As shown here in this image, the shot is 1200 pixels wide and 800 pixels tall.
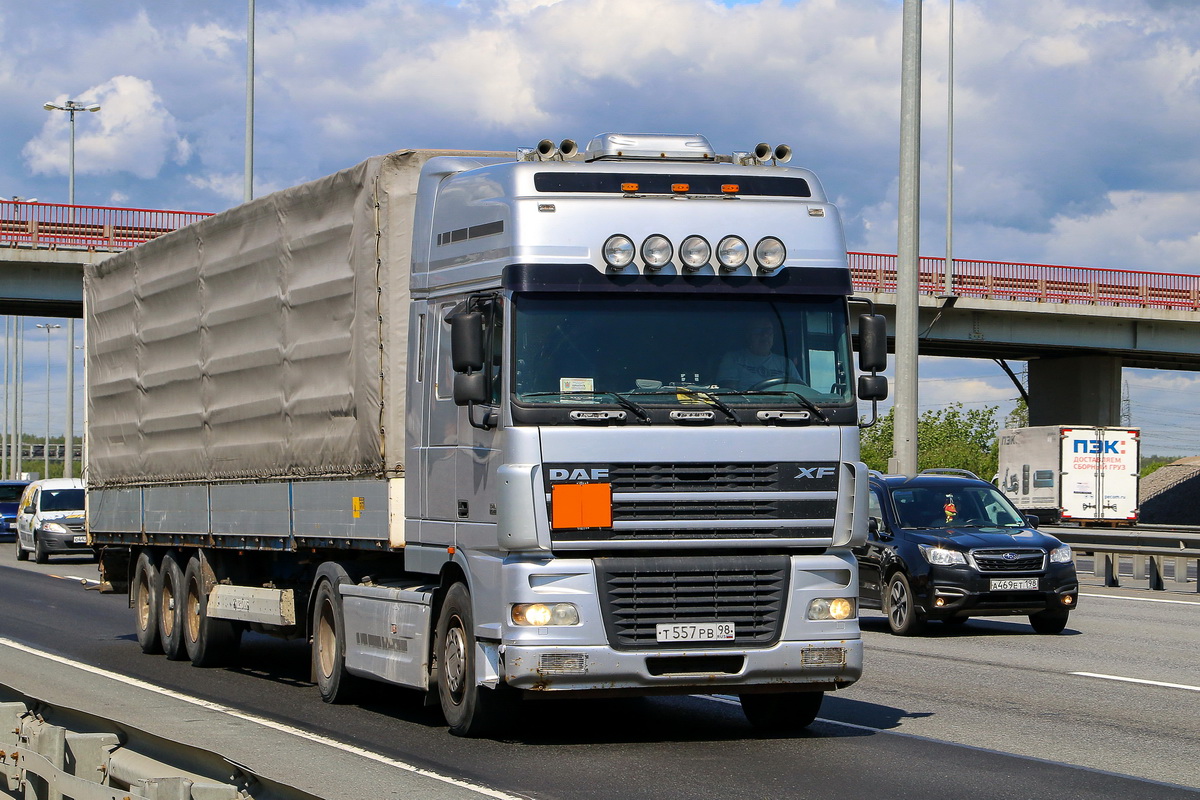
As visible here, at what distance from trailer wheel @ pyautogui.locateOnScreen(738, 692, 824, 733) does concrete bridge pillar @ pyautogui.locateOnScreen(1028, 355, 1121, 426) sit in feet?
163

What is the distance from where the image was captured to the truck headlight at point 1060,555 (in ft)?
57.6

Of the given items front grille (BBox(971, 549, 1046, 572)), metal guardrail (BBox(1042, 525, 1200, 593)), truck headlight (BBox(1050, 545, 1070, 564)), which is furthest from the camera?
metal guardrail (BBox(1042, 525, 1200, 593))

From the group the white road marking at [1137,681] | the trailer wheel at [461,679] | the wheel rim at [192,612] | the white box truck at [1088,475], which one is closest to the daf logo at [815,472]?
the trailer wheel at [461,679]

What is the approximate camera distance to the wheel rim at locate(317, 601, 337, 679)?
1234 cm

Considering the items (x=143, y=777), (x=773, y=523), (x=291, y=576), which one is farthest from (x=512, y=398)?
(x=291, y=576)

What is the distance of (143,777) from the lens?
19.6ft

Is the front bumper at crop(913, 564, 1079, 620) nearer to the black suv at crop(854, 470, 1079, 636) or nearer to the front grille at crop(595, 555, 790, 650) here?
the black suv at crop(854, 470, 1079, 636)

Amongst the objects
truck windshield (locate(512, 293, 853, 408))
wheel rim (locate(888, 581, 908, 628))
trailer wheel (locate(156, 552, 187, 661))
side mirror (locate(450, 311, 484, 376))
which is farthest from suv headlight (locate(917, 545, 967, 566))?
side mirror (locate(450, 311, 484, 376))

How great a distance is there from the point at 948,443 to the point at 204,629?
80.0 m

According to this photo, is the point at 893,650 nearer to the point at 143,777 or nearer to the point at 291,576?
the point at 291,576

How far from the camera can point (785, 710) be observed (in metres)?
10.7

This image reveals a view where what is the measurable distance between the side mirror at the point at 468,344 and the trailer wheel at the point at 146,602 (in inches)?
325

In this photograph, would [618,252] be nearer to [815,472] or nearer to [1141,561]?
[815,472]

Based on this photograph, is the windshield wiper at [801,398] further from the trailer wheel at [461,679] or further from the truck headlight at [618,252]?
the trailer wheel at [461,679]
